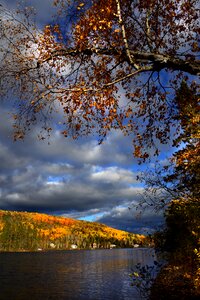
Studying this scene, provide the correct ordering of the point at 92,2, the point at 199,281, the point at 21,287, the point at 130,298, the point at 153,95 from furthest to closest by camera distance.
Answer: the point at 21,287 → the point at 130,298 → the point at 199,281 → the point at 153,95 → the point at 92,2

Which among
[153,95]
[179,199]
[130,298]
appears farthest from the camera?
[130,298]

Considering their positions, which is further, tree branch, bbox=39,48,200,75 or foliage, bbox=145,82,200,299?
foliage, bbox=145,82,200,299

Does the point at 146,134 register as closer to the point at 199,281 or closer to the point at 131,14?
the point at 131,14

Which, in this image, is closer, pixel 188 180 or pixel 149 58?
pixel 149 58

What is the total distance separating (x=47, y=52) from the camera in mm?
8359

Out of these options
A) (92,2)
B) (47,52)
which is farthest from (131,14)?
(47,52)

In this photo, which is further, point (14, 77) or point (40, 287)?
point (40, 287)

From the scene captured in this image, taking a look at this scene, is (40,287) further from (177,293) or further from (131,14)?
(131,14)

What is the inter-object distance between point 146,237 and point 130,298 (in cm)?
1751

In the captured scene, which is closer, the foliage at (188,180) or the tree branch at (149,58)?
the tree branch at (149,58)

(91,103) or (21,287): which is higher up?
(91,103)

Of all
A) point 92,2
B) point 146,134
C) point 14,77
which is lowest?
point 146,134

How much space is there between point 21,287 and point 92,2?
156 ft

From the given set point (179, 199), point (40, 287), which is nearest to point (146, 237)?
point (179, 199)
